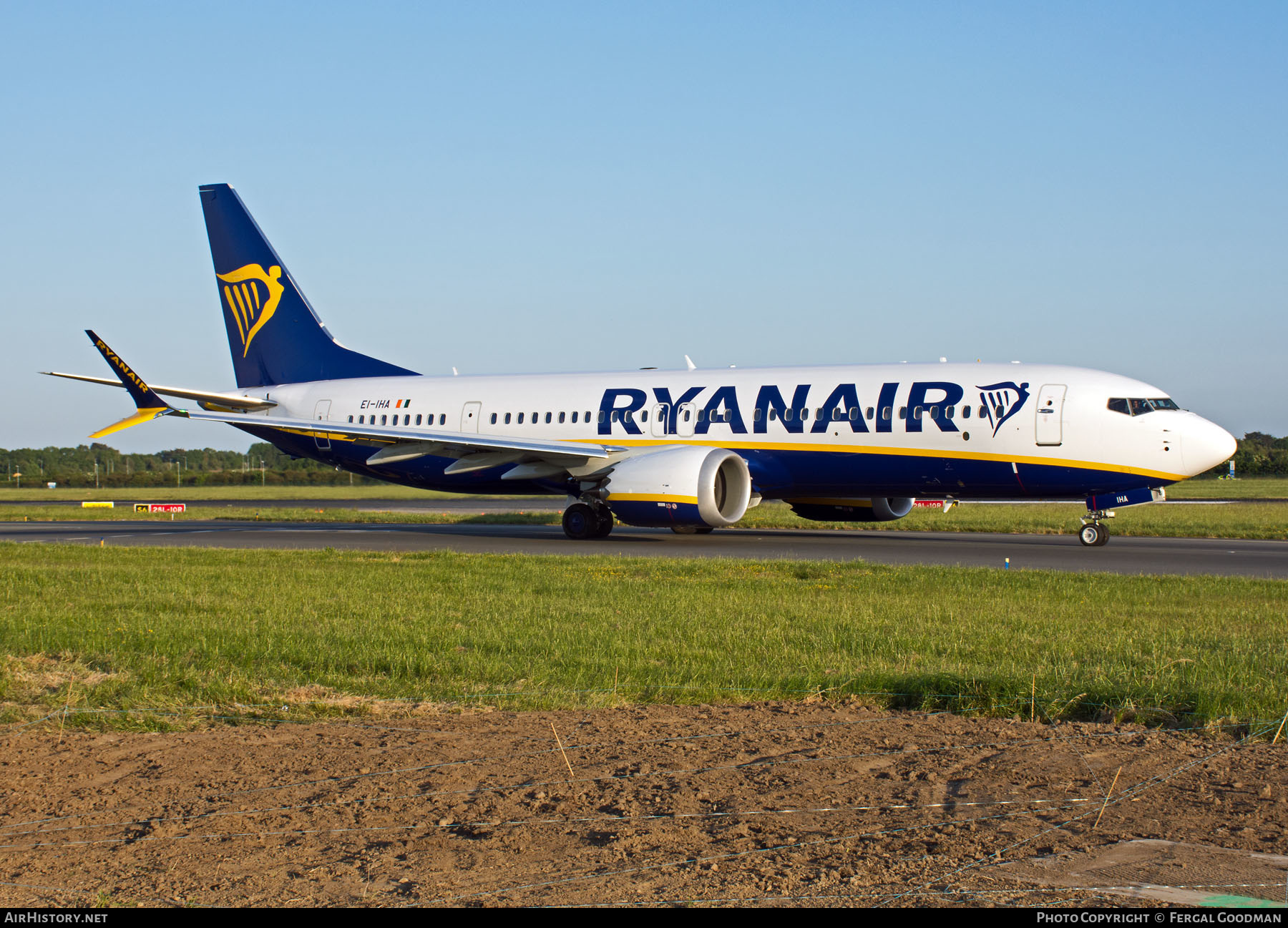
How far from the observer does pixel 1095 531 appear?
21531 millimetres

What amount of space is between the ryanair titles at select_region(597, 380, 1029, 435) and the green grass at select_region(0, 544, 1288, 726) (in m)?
6.62

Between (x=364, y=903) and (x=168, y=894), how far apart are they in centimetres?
76

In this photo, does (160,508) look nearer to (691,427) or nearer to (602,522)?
(602,522)

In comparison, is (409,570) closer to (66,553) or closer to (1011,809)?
(66,553)

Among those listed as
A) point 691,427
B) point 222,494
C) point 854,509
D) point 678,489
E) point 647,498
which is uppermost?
point 691,427

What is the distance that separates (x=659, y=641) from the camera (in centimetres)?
975

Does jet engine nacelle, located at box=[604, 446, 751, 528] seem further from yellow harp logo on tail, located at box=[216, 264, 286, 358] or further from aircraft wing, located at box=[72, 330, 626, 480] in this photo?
yellow harp logo on tail, located at box=[216, 264, 286, 358]

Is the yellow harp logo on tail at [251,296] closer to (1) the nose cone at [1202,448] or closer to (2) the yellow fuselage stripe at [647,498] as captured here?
(2) the yellow fuselage stripe at [647,498]

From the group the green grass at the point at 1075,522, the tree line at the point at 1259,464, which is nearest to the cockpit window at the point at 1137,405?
the green grass at the point at 1075,522

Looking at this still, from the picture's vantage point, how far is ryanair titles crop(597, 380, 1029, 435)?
69.9ft

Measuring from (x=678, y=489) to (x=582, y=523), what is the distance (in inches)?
129

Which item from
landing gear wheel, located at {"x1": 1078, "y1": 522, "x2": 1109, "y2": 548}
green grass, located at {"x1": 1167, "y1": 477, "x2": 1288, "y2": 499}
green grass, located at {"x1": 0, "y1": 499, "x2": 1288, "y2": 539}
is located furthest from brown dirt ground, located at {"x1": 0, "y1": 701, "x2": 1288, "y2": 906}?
green grass, located at {"x1": 1167, "y1": 477, "x2": 1288, "y2": 499}

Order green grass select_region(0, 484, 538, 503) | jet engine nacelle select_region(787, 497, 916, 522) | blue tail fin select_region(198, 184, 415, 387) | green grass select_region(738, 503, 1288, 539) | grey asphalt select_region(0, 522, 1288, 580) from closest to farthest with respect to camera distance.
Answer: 1. grey asphalt select_region(0, 522, 1288, 580)
2. jet engine nacelle select_region(787, 497, 916, 522)
3. green grass select_region(738, 503, 1288, 539)
4. blue tail fin select_region(198, 184, 415, 387)
5. green grass select_region(0, 484, 538, 503)

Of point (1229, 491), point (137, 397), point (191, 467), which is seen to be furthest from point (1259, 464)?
point (191, 467)
